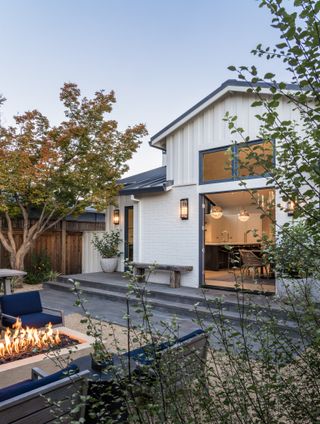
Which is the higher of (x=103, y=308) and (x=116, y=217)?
(x=116, y=217)

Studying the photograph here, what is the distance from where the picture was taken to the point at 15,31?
10.1 m

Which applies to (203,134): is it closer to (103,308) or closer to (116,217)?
Result: (116,217)

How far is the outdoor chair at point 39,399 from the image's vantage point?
1.80m

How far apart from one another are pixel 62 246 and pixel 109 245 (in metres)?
2.09

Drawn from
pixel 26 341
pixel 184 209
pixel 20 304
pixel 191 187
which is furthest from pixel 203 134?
pixel 26 341

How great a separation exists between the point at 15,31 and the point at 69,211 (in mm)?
5903

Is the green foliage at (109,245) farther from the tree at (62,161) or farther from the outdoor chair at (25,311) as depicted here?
the outdoor chair at (25,311)

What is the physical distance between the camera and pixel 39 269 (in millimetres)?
10945

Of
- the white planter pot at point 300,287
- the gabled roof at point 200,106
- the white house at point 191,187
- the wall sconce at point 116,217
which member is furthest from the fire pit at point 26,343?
the wall sconce at point 116,217

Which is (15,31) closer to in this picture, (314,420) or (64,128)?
(64,128)

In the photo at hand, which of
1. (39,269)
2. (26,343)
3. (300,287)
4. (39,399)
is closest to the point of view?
(39,399)

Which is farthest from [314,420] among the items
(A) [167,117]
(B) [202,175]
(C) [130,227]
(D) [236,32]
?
(A) [167,117]

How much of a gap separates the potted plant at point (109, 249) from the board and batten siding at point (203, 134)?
308 centimetres

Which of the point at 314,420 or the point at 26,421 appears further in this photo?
the point at 26,421
